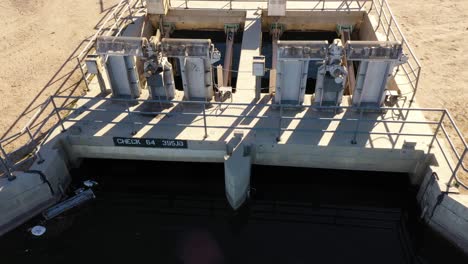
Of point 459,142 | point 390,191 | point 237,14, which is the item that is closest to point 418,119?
point 459,142

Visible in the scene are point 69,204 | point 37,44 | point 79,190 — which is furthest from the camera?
point 37,44

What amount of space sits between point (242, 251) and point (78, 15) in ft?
41.7

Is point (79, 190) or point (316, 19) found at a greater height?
point (316, 19)

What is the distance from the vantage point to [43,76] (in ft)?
44.2

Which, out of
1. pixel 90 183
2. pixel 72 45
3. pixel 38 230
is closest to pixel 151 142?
pixel 90 183

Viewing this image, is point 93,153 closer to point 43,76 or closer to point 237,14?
point 43,76

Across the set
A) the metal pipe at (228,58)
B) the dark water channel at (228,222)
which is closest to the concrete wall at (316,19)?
the metal pipe at (228,58)

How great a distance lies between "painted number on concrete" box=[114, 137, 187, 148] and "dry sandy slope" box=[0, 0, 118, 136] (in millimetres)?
3262

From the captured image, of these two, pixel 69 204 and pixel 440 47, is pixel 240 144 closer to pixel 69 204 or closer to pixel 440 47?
pixel 69 204

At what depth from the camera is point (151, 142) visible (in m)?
10.9

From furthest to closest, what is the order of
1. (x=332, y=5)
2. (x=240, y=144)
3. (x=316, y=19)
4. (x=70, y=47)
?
(x=332, y=5), (x=316, y=19), (x=70, y=47), (x=240, y=144)

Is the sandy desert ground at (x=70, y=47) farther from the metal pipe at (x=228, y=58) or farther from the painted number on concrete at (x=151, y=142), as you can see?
the metal pipe at (x=228, y=58)

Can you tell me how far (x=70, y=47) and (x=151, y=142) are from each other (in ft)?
21.7

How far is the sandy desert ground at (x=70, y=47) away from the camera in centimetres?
1238
